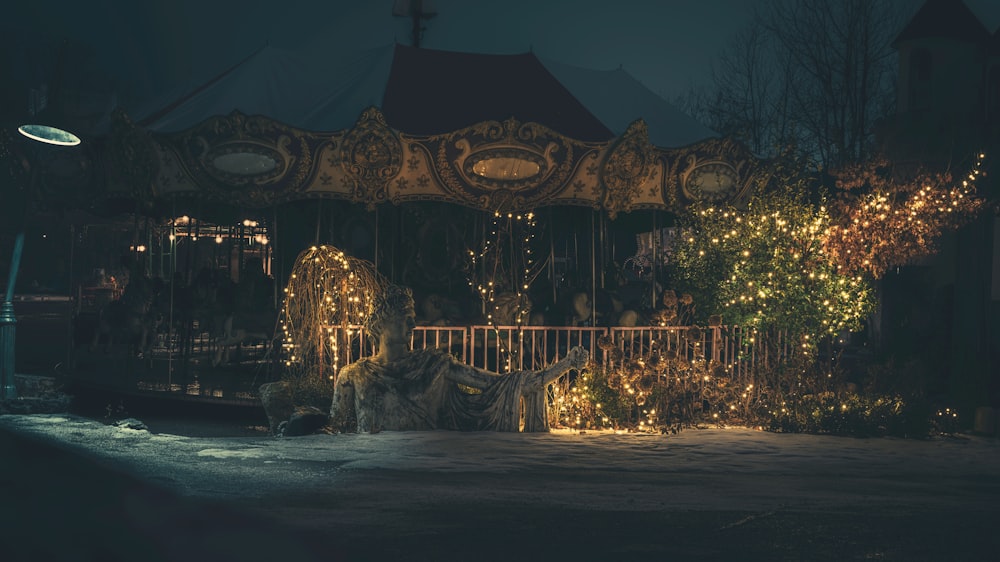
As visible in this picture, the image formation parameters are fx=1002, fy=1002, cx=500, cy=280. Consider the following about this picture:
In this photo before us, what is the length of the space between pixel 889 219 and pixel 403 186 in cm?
732

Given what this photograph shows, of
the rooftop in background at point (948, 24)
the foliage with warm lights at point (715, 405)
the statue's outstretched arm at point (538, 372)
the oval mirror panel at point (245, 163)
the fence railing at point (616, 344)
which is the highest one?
the rooftop in background at point (948, 24)

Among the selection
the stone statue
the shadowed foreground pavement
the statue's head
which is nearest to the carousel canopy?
the statue's head

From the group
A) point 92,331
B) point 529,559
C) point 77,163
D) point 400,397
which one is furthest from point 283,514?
point 92,331

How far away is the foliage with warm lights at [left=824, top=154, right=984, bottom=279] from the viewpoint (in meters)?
14.2

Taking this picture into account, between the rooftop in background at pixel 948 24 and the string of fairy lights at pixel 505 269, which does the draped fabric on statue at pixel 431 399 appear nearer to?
the string of fairy lights at pixel 505 269

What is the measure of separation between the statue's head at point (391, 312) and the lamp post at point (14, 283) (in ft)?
15.2

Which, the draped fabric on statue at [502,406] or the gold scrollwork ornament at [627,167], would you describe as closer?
the draped fabric on statue at [502,406]

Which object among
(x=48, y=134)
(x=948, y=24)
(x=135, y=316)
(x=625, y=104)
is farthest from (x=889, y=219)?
(x=135, y=316)

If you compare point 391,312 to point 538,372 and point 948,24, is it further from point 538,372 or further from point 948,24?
point 948,24

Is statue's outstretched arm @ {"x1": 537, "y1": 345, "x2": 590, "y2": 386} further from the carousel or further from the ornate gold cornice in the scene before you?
the ornate gold cornice

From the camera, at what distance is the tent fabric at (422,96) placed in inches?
641

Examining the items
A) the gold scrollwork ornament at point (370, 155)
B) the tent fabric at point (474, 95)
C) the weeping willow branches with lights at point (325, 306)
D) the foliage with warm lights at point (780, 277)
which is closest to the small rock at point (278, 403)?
the weeping willow branches with lights at point (325, 306)

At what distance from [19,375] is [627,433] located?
1095 cm

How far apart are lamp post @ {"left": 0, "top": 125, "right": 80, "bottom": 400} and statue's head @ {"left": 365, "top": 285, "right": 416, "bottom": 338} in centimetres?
462
